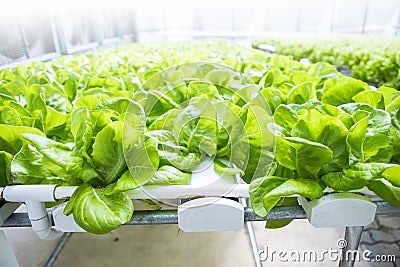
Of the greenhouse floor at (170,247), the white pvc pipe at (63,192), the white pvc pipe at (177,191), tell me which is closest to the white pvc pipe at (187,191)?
the white pvc pipe at (177,191)

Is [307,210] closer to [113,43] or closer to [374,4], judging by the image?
[113,43]

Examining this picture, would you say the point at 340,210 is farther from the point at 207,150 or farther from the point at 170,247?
the point at 170,247

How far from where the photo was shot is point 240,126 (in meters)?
0.77

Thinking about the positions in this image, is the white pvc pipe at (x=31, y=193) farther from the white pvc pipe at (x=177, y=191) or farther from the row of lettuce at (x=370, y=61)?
the row of lettuce at (x=370, y=61)

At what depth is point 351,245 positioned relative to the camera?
34.9 inches

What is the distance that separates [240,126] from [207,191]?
0.17 meters

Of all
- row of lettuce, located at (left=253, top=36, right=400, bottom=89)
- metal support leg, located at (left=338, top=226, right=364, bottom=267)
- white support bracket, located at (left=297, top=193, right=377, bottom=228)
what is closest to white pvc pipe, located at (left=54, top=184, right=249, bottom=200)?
white support bracket, located at (left=297, top=193, right=377, bottom=228)

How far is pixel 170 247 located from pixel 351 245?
1234mm

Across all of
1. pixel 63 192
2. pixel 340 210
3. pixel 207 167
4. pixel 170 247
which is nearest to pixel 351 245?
pixel 340 210

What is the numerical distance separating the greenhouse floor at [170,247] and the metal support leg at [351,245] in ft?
2.92

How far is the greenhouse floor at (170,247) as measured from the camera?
1796 millimetres

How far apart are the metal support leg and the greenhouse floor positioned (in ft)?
2.92

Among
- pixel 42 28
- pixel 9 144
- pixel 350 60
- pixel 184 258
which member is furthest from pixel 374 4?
pixel 9 144

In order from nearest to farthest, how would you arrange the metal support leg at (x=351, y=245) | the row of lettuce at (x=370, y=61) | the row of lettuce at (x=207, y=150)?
the row of lettuce at (x=207, y=150)
the metal support leg at (x=351, y=245)
the row of lettuce at (x=370, y=61)
